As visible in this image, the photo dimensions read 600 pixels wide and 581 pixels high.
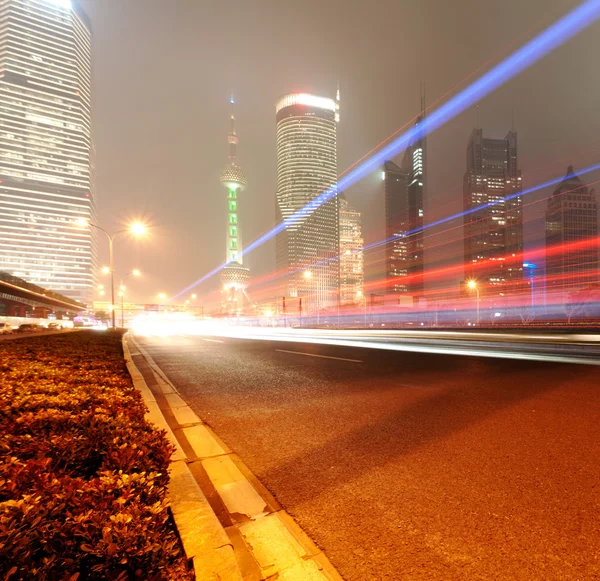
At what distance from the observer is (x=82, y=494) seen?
2.04 meters

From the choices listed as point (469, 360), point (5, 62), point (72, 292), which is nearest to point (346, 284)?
point (72, 292)

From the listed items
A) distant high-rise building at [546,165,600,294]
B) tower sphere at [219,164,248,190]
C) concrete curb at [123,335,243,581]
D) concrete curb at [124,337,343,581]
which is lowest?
concrete curb at [124,337,343,581]

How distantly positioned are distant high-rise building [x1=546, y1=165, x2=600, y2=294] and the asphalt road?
97755 mm

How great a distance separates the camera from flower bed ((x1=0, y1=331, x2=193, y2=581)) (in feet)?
5.08

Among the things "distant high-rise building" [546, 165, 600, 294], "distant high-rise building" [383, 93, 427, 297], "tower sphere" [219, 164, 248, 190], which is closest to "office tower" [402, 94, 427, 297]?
"distant high-rise building" [383, 93, 427, 297]

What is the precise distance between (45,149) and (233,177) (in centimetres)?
8981

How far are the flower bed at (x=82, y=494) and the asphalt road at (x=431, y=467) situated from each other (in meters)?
1.13

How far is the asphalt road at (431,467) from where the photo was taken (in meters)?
2.21

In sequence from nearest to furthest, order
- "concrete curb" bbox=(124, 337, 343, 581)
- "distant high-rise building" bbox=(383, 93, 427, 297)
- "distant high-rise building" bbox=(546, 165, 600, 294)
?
"concrete curb" bbox=(124, 337, 343, 581) < "distant high-rise building" bbox=(546, 165, 600, 294) < "distant high-rise building" bbox=(383, 93, 427, 297)

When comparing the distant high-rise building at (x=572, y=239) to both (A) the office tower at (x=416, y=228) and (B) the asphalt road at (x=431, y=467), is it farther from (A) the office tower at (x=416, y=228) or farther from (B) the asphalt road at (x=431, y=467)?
(B) the asphalt road at (x=431, y=467)

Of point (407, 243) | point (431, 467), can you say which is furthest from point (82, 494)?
point (407, 243)

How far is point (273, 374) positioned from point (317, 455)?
509 cm

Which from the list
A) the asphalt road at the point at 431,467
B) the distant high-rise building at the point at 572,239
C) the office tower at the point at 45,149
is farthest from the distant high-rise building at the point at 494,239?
the office tower at the point at 45,149

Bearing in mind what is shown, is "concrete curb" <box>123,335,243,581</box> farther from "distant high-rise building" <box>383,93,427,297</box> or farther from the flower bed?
"distant high-rise building" <box>383,93,427,297</box>
